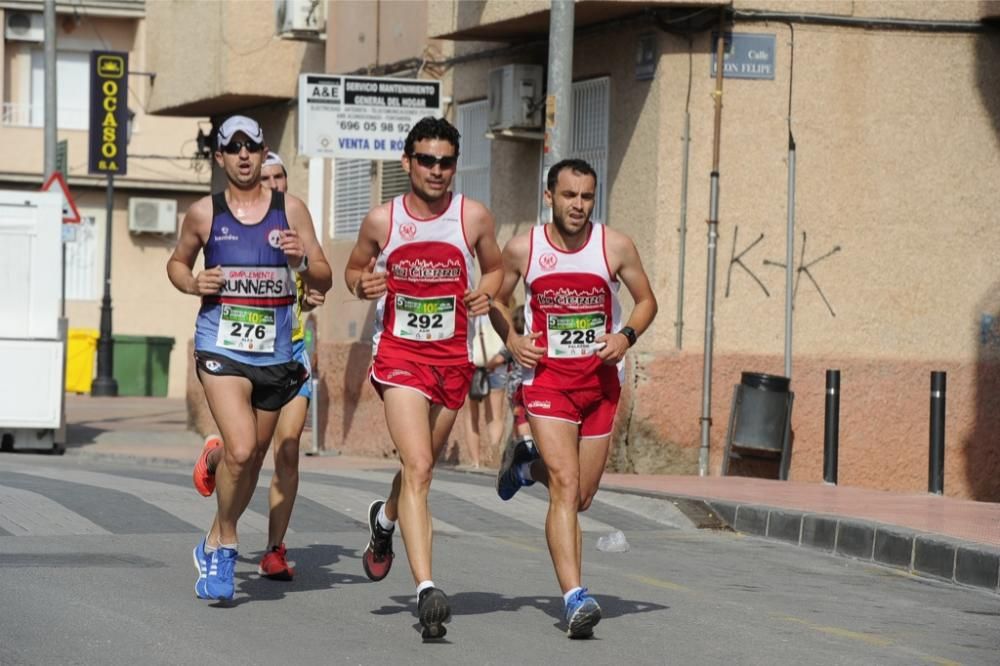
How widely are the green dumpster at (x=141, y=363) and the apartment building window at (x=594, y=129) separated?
71.2 feet

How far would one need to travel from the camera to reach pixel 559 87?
15.9m

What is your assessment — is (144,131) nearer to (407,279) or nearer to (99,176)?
(99,176)

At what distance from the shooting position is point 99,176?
42781 mm

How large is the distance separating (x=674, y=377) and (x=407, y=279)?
9283 mm

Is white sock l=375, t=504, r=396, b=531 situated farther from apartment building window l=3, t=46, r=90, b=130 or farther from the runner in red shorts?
apartment building window l=3, t=46, r=90, b=130

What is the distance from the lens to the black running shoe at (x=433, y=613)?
7875 millimetres

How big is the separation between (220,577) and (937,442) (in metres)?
8.60

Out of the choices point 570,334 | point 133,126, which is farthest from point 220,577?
point 133,126

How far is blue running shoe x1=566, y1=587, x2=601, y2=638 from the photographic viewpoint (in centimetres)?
813

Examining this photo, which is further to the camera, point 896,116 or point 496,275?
point 896,116

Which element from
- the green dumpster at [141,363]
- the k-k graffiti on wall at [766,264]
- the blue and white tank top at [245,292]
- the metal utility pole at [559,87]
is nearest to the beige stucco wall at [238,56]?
the k-k graffiti on wall at [766,264]

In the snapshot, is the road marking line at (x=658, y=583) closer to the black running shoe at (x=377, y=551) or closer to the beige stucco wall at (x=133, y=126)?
the black running shoe at (x=377, y=551)

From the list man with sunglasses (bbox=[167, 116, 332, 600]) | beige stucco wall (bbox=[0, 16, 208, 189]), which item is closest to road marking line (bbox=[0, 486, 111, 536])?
man with sunglasses (bbox=[167, 116, 332, 600])

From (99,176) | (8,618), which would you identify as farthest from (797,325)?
(99,176)
